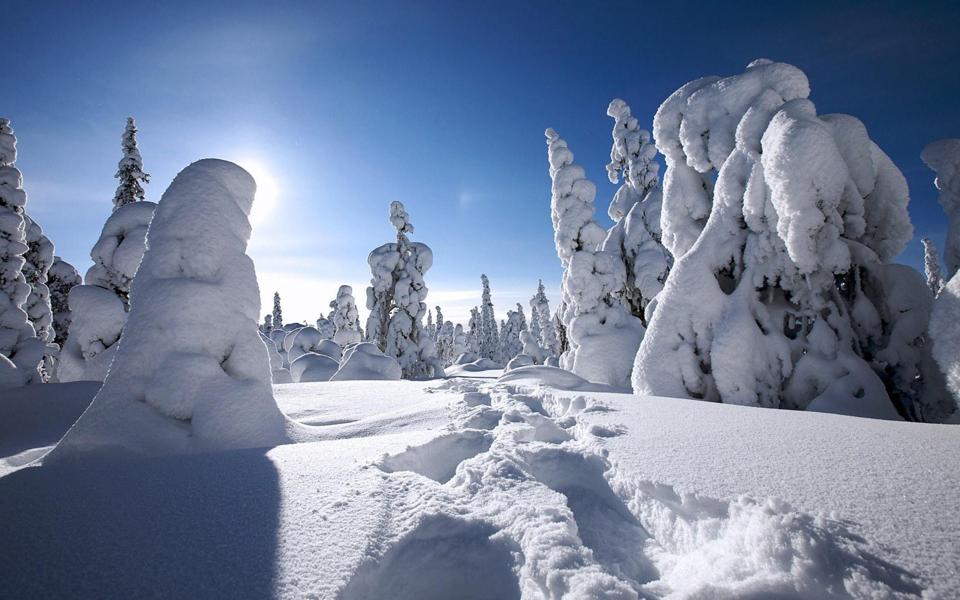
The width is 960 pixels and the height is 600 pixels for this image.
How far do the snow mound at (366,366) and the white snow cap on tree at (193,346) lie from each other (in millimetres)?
11032

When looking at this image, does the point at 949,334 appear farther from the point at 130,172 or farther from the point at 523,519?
the point at 130,172

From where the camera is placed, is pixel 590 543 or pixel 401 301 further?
pixel 401 301

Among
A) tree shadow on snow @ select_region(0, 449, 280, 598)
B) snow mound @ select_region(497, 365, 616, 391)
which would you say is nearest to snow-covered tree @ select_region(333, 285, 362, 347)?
snow mound @ select_region(497, 365, 616, 391)

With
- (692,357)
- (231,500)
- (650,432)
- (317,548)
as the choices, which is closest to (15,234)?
(231,500)

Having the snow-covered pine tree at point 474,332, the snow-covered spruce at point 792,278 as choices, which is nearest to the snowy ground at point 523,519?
the snow-covered spruce at point 792,278

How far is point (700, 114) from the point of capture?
777cm

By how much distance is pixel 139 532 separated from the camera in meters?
1.88

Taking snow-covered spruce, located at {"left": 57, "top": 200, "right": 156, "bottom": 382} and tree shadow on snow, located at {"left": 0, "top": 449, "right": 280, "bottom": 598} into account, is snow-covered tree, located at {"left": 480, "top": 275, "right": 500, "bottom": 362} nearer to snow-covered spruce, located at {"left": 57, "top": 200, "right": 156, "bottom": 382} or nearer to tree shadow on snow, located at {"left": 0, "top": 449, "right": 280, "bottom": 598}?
snow-covered spruce, located at {"left": 57, "top": 200, "right": 156, "bottom": 382}

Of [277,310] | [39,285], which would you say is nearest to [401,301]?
[39,285]

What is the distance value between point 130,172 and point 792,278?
22551 mm

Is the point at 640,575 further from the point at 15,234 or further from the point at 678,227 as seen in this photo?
the point at 15,234

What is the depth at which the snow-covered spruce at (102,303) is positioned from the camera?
Result: 32.1 feet

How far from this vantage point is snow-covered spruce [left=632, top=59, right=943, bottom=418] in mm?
5469

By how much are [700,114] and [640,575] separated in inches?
342
